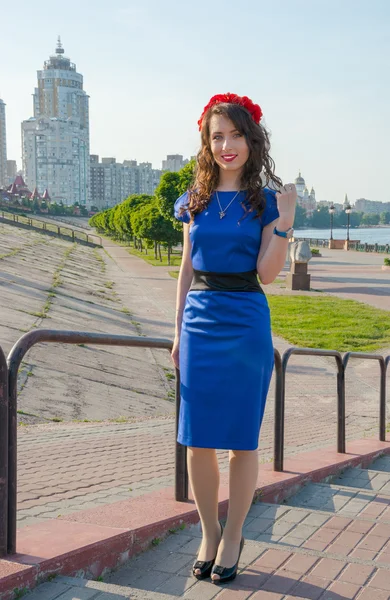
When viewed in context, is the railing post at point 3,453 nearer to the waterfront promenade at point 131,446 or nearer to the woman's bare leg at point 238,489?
the waterfront promenade at point 131,446

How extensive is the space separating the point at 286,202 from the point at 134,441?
4.22m

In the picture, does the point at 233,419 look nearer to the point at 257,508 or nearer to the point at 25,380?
the point at 257,508

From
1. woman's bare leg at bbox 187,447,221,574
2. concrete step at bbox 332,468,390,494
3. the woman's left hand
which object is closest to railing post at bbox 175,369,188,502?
woman's bare leg at bbox 187,447,221,574

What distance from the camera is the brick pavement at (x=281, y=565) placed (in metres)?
2.59

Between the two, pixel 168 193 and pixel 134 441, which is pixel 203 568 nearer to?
pixel 134 441

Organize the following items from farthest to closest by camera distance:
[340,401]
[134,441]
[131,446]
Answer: [134,441] < [131,446] < [340,401]

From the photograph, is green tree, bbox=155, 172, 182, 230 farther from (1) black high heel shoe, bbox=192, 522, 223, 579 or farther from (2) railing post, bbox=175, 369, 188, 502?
(1) black high heel shoe, bbox=192, 522, 223, 579

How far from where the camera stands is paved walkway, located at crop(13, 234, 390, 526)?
14.9 feet

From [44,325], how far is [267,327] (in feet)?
37.3

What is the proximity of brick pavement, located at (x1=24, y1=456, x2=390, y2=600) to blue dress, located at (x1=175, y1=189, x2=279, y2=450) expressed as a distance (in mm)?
507

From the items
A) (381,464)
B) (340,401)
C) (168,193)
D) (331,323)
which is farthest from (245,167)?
(168,193)

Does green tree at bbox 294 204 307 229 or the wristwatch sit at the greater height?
green tree at bbox 294 204 307 229

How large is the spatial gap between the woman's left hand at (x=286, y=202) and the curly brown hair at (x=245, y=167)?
0.06m

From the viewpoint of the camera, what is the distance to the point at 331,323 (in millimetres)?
17234
